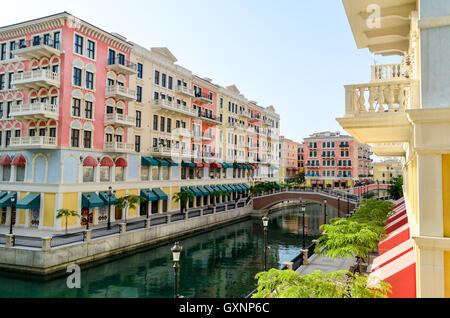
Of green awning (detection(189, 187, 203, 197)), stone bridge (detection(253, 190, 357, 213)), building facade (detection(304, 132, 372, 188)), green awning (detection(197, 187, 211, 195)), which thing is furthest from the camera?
building facade (detection(304, 132, 372, 188))

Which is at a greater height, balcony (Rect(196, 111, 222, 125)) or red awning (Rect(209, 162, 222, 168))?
balcony (Rect(196, 111, 222, 125))

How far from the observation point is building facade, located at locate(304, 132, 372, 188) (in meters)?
86.0

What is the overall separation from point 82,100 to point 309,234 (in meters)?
29.9

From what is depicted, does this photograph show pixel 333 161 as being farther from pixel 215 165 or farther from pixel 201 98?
pixel 201 98

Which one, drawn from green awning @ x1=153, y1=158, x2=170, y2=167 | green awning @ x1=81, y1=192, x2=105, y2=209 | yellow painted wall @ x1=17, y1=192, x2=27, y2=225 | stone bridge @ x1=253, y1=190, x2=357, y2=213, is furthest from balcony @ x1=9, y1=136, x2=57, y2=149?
stone bridge @ x1=253, y1=190, x2=357, y2=213

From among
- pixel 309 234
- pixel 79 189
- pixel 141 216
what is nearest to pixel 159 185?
pixel 141 216

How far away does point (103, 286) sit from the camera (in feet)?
67.7

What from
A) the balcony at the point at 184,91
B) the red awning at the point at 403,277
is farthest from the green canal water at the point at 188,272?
the balcony at the point at 184,91

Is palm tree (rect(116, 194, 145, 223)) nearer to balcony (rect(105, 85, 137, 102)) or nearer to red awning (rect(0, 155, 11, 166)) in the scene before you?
balcony (rect(105, 85, 137, 102))

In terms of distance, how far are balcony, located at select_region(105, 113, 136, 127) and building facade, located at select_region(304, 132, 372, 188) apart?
216ft

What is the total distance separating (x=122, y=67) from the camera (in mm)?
33312

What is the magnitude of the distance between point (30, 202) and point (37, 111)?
8169mm
